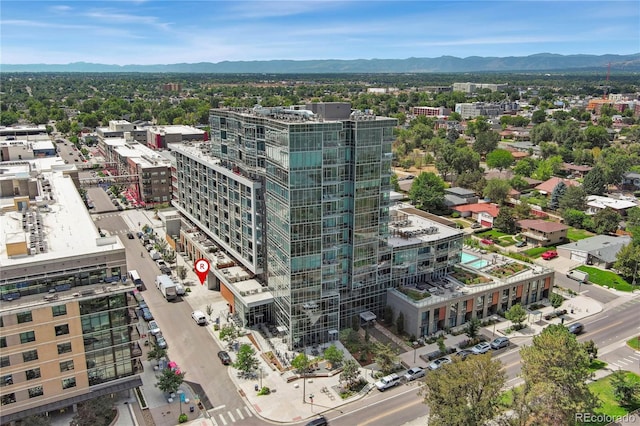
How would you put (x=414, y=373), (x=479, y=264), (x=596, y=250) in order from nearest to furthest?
(x=414, y=373) → (x=479, y=264) → (x=596, y=250)

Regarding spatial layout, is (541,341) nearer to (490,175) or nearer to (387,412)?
(387,412)

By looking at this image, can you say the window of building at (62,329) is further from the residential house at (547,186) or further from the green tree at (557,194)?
the residential house at (547,186)

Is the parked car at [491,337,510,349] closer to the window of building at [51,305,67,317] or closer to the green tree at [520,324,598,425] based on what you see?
the green tree at [520,324,598,425]

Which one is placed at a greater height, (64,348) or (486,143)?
(486,143)

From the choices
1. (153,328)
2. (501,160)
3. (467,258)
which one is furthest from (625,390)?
(501,160)

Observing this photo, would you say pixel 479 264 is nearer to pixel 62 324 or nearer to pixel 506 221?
pixel 506 221
